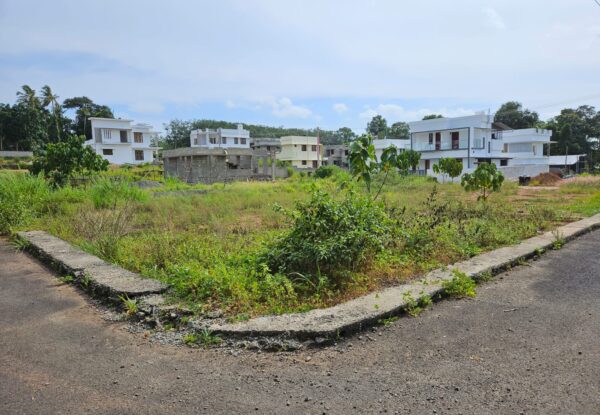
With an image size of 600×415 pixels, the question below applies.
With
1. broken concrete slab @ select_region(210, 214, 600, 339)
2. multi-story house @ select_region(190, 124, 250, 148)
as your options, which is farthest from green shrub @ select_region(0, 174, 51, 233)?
multi-story house @ select_region(190, 124, 250, 148)

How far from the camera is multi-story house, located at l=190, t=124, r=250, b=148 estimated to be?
6844 cm

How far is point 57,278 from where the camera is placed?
5.32m

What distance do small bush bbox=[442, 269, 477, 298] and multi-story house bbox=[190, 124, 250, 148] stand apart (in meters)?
64.1

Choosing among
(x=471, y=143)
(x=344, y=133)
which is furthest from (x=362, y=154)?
(x=344, y=133)

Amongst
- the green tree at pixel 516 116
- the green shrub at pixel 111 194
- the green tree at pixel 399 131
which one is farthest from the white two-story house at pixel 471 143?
the green shrub at pixel 111 194

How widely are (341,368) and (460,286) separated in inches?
81.7

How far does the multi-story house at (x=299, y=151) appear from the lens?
65.5m

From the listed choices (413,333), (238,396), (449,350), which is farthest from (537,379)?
(238,396)

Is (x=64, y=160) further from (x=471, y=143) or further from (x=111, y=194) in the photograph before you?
(x=471, y=143)

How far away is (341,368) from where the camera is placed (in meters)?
2.89

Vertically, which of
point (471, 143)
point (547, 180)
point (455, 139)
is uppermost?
point (455, 139)

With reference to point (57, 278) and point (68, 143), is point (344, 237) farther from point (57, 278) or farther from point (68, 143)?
point (68, 143)

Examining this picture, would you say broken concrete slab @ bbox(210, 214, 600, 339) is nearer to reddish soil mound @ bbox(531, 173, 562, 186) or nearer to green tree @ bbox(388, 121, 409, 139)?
reddish soil mound @ bbox(531, 173, 562, 186)

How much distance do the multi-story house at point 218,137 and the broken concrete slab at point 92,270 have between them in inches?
2403
